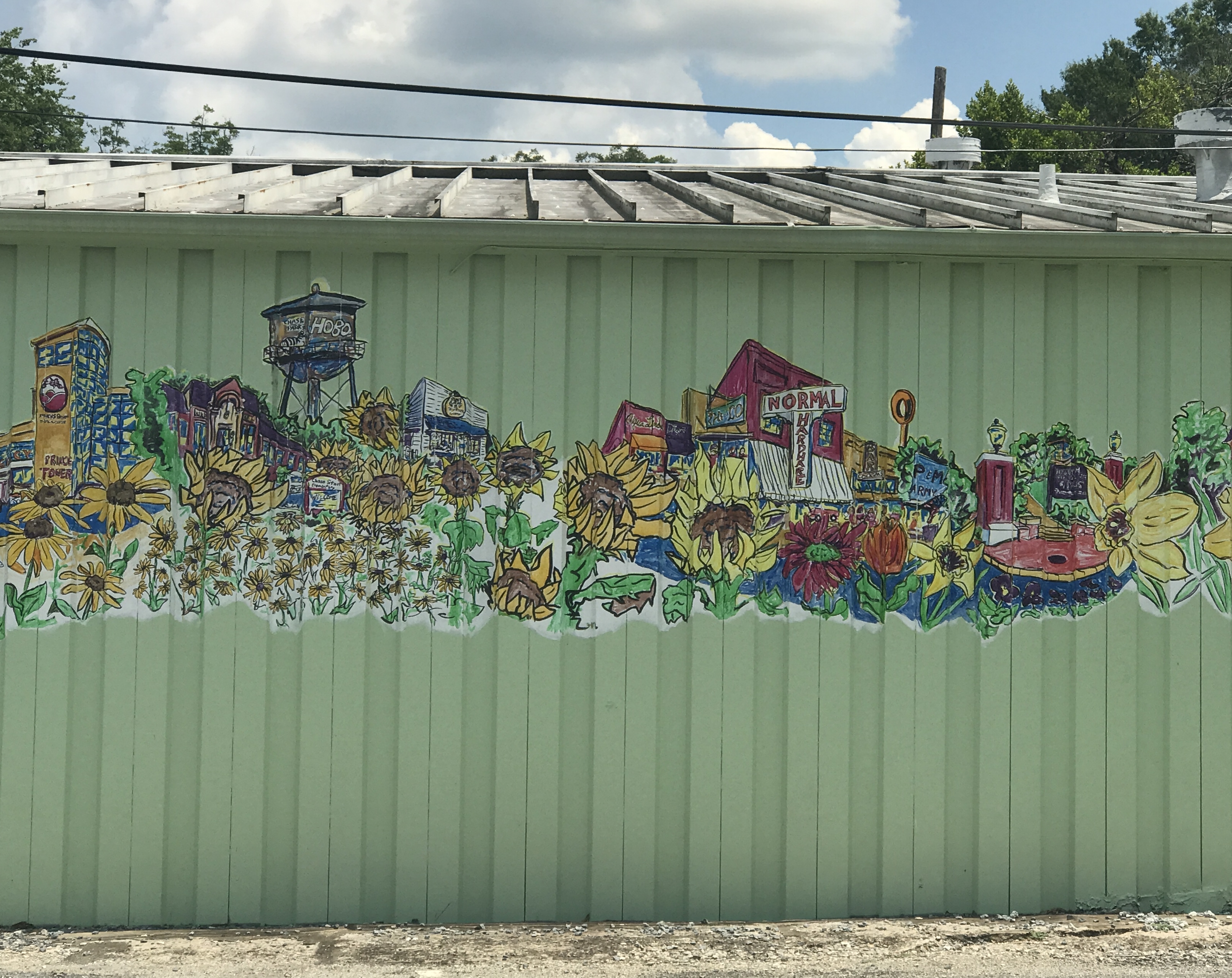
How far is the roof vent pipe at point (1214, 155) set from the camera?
19.7ft

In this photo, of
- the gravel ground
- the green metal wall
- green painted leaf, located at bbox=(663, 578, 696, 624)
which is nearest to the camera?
the gravel ground

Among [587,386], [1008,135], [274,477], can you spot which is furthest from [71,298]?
[1008,135]

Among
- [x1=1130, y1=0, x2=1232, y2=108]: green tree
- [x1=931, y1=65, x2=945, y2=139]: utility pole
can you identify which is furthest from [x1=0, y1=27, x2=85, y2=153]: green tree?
[x1=1130, y1=0, x2=1232, y2=108]: green tree

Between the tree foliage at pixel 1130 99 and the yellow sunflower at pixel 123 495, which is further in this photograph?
the tree foliage at pixel 1130 99

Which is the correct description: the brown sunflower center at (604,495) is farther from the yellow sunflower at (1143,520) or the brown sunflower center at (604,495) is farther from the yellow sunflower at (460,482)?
the yellow sunflower at (1143,520)

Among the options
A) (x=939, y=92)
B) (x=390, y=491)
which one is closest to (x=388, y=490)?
(x=390, y=491)

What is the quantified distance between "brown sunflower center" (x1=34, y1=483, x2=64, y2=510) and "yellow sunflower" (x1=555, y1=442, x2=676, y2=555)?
2309mm

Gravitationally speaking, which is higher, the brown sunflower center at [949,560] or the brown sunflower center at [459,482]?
the brown sunflower center at [459,482]

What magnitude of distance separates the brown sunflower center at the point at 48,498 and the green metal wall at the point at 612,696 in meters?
0.36

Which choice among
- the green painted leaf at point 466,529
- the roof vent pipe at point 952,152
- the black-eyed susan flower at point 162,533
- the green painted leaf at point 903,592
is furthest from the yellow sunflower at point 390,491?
the roof vent pipe at point 952,152

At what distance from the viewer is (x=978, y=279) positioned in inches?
193

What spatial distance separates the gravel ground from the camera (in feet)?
14.2

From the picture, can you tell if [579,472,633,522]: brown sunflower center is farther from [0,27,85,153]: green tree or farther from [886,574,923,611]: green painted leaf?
[0,27,85,153]: green tree

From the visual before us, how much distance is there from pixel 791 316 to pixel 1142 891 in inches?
129
